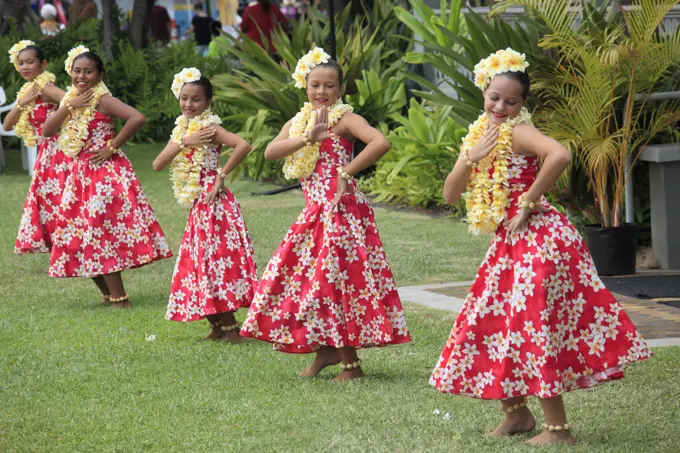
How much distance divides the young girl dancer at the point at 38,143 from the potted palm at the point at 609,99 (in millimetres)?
3517

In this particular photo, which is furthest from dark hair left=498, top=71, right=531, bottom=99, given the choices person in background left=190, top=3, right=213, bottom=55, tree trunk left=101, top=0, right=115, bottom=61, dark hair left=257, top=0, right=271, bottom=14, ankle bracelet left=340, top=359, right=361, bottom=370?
person in background left=190, top=3, right=213, bottom=55

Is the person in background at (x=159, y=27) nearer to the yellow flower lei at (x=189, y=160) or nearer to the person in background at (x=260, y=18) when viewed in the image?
the person in background at (x=260, y=18)

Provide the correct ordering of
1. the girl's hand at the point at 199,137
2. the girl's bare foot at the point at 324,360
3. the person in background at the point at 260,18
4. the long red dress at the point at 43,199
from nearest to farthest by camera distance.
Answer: the girl's bare foot at the point at 324,360
the girl's hand at the point at 199,137
the long red dress at the point at 43,199
the person in background at the point at 260,18

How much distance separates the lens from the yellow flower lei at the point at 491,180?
197 inches

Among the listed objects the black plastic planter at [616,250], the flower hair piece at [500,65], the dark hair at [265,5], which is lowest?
the black plastic planter at [616,250]

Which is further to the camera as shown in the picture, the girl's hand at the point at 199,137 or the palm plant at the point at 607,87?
the palm plant at the point at 607,87

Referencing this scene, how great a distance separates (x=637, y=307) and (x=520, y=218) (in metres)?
3.22

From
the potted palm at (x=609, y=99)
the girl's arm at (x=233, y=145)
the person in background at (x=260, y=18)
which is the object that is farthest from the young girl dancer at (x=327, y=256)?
the person in background at (x=260, y=18)

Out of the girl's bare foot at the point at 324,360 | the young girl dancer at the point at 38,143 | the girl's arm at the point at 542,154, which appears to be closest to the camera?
the girl's arm at the point at 542,154

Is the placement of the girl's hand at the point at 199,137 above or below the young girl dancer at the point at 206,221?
above

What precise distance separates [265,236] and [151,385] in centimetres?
557

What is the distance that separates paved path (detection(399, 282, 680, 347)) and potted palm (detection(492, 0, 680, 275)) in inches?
43.5

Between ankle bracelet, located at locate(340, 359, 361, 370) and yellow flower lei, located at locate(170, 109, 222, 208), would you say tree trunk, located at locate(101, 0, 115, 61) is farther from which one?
ankle bracelet, located at locate(340, 359, 361, 370)

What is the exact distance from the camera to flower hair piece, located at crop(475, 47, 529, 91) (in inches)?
196
